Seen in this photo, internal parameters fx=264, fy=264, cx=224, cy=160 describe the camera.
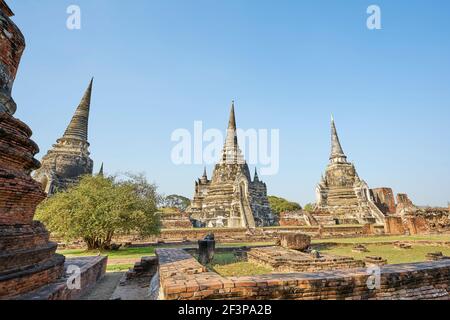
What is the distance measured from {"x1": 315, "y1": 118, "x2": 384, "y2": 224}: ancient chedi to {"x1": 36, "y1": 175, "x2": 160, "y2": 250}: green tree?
771 inches

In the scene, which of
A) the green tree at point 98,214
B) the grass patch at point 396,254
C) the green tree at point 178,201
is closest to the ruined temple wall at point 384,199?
the grass patch at point 396,254

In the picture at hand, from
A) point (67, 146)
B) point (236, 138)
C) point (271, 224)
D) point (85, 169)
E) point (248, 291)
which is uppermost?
point (236, 138)

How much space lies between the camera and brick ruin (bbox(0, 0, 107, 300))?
3.67 metres

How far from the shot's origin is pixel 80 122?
1075 inches

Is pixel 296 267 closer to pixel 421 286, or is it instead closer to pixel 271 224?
pixel 421 286

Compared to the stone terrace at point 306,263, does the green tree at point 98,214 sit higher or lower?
higher

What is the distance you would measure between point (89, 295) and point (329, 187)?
3314 centimetres

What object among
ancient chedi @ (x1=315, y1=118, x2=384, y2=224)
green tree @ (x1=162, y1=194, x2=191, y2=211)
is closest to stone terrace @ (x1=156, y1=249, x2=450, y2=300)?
ancient chedi @ (x1=315, y1=118, x2=384, y2=224)

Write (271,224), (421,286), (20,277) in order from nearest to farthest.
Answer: (20,277)
(421,286)
(271,224)

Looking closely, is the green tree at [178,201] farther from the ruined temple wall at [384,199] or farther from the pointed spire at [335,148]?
the ruined temple wall at [384,199]

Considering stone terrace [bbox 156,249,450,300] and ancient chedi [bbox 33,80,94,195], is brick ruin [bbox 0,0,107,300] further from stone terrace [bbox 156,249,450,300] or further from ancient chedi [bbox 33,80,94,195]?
ancient chedi [bbox 33,80,94,195]

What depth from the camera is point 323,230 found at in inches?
824

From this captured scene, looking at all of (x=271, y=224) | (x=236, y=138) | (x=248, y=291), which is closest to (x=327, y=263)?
(x=248, y=291)

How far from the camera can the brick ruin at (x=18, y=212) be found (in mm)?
3674
